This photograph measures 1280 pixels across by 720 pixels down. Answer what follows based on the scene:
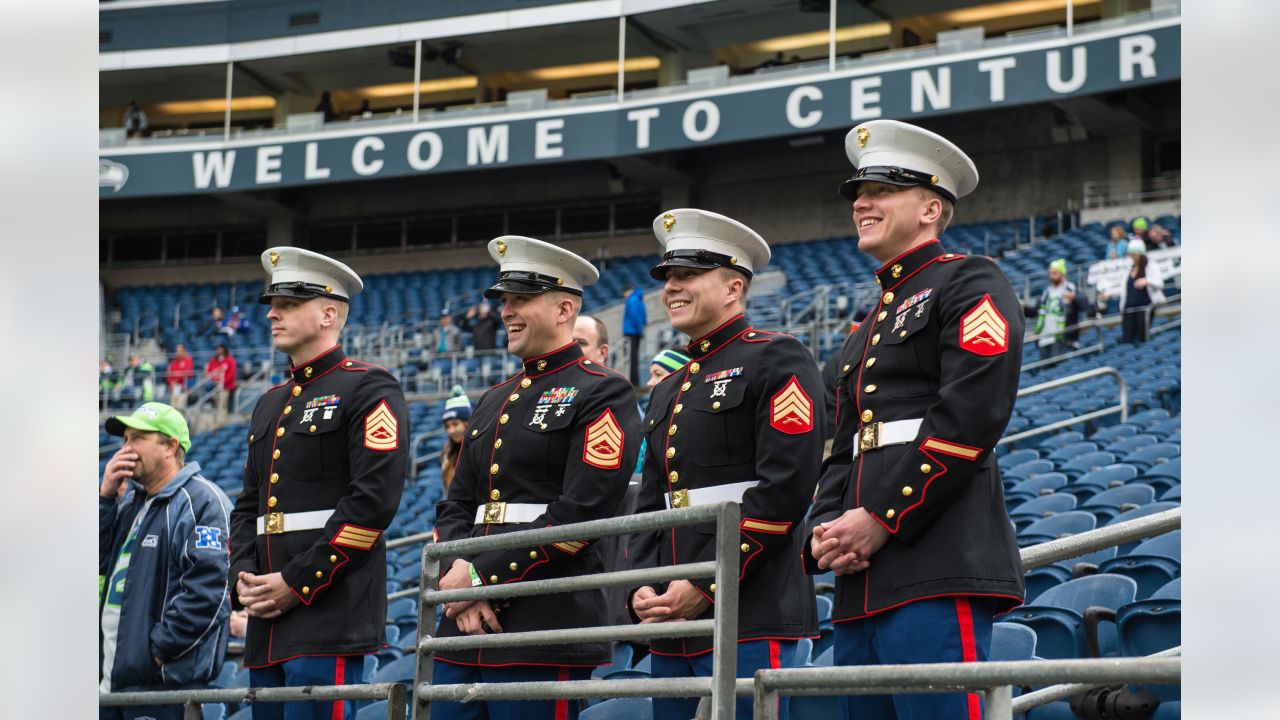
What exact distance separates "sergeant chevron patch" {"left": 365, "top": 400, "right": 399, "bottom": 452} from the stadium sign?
1441 cm

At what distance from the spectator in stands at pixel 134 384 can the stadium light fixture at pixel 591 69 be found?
324 inches

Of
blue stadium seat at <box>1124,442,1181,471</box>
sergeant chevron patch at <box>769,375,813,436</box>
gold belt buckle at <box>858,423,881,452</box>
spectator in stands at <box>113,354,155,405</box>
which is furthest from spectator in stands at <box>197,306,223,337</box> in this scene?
gold belt buckle at <box>858,423,881,452</box>

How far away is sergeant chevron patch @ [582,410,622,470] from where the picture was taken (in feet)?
11.5

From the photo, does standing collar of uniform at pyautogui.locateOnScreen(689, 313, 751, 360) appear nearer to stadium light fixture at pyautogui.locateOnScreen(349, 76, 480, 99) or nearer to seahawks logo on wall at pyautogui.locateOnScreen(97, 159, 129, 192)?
seahawks logo on wall at pyautogui.locateOnScreen(97, 159, 129, 192)

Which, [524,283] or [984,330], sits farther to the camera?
[524,283]

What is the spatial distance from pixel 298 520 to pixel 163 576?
686 millimetres

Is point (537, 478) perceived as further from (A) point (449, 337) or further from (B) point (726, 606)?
(A) point (449, 337)

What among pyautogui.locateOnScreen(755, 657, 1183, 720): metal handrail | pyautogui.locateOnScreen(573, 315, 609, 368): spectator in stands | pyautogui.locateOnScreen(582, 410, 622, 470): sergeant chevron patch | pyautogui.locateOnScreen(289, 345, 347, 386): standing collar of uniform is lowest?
pyautogui.locateOnScreen(755, 657, 1183, 720): metal handrail

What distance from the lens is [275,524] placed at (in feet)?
12.8

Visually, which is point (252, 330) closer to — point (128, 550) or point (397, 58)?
point (397, 58)

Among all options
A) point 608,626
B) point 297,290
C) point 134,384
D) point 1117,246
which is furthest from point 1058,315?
point 134,384

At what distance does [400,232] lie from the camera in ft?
77.4
